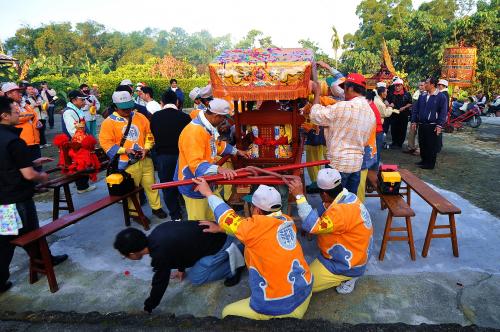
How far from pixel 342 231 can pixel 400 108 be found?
7780 mm

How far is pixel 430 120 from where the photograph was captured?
25.6ft

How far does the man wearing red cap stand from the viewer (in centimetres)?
403

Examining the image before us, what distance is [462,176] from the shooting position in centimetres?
720

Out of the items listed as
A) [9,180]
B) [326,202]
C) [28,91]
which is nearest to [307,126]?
[326,202]

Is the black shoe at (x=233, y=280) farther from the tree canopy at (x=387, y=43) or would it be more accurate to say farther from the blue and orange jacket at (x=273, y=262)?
the tree canopy at (x=387, y=43)

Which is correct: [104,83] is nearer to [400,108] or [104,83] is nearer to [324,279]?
[400,108]

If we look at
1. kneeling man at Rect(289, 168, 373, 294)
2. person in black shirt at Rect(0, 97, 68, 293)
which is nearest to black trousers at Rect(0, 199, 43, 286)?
person in black shirt at Rect(0, 97, 68, 293)

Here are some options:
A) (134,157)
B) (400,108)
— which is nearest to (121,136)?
(134,157)

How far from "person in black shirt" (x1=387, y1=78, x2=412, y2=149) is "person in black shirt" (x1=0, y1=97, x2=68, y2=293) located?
9.10 metres

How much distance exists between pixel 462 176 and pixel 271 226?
631cm

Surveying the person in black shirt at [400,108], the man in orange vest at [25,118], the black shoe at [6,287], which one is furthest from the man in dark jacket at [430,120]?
the man in orange vest at [25,118]

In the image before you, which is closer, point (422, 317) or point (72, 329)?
point (72, 329)

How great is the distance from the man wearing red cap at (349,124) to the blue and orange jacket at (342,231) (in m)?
1.03

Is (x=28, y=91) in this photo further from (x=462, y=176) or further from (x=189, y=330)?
(x=462, y=176)
